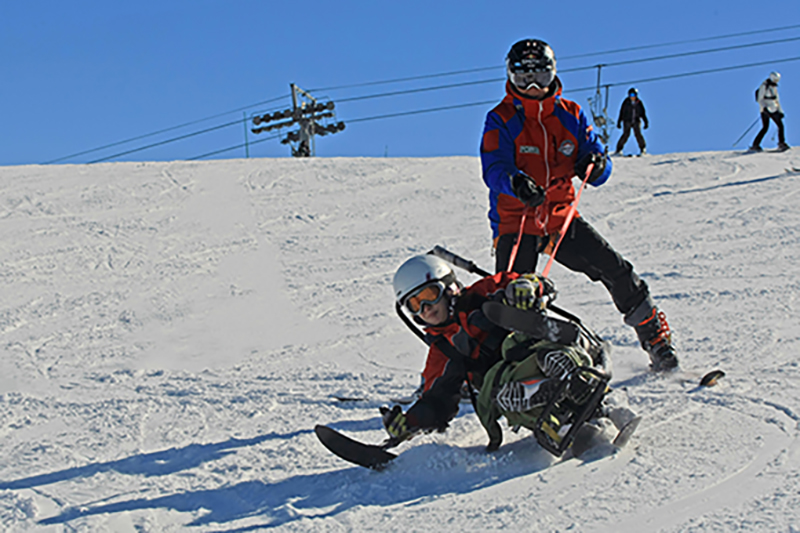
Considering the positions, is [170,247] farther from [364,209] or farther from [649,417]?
[649,417]

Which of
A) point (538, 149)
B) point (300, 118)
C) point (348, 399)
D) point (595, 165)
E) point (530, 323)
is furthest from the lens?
point (300, 118)

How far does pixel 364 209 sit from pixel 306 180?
6.38 feet

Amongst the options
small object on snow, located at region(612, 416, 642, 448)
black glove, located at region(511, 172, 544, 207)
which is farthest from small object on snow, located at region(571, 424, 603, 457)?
black glove, located at region(511, 172, 544, 207)

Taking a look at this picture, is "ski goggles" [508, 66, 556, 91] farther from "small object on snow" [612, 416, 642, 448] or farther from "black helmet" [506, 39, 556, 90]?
"small object on snow" [612, 416, 642, 448]

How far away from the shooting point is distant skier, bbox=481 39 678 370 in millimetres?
4070

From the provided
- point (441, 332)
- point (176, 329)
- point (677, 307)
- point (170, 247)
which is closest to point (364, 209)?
point (170, 247)

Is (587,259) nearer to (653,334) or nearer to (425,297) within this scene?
(653,334)

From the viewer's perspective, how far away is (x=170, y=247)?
922 centimetres

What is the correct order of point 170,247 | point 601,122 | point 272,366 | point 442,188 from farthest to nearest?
point 601,122
point 442,188
point 170,247
point 272,366

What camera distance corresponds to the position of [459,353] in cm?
354

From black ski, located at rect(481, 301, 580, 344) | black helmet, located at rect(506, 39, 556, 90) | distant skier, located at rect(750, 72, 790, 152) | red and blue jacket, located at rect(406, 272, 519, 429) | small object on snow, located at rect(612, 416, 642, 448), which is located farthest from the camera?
distant skier, located at rect(750, 72, 790, 152)

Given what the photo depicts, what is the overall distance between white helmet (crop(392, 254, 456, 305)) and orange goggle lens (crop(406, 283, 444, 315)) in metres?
0.03

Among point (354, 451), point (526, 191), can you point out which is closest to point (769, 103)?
point (526, 191)

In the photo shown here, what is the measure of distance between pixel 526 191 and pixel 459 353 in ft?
2.94
